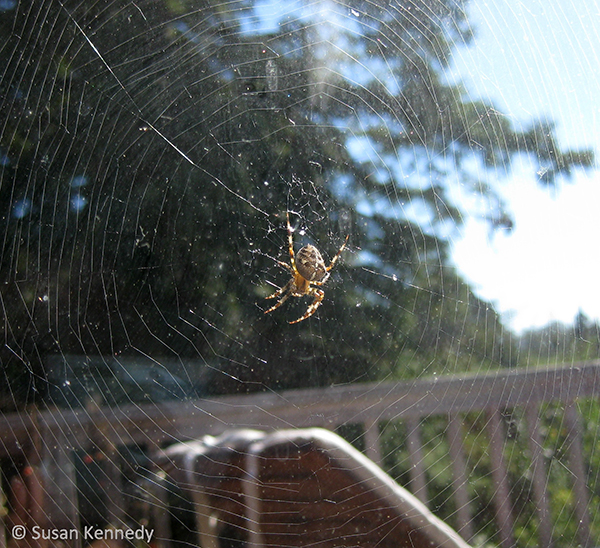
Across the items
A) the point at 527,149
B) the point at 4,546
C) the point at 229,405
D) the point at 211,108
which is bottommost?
the point at 4,546

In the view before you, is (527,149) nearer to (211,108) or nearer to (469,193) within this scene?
(469,193)

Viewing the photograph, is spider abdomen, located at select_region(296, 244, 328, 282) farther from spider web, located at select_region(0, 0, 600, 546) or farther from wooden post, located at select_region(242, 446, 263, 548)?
wooden post, located at select_region(242, 446, 263, 548)

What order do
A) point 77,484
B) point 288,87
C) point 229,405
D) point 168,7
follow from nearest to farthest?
point 168,7 < point 288,87 < point 77,484 < point 229,405

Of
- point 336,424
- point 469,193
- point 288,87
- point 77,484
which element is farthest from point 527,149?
point 77,484

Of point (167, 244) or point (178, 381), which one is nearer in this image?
point (167, 244)

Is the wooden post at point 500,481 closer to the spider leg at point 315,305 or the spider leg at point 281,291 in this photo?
the spider leg at point 315,305

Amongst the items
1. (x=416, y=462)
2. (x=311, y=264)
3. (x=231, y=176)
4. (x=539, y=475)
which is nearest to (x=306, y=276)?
(x=311, y=264)

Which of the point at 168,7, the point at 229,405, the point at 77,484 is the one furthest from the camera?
the point at 229,405
